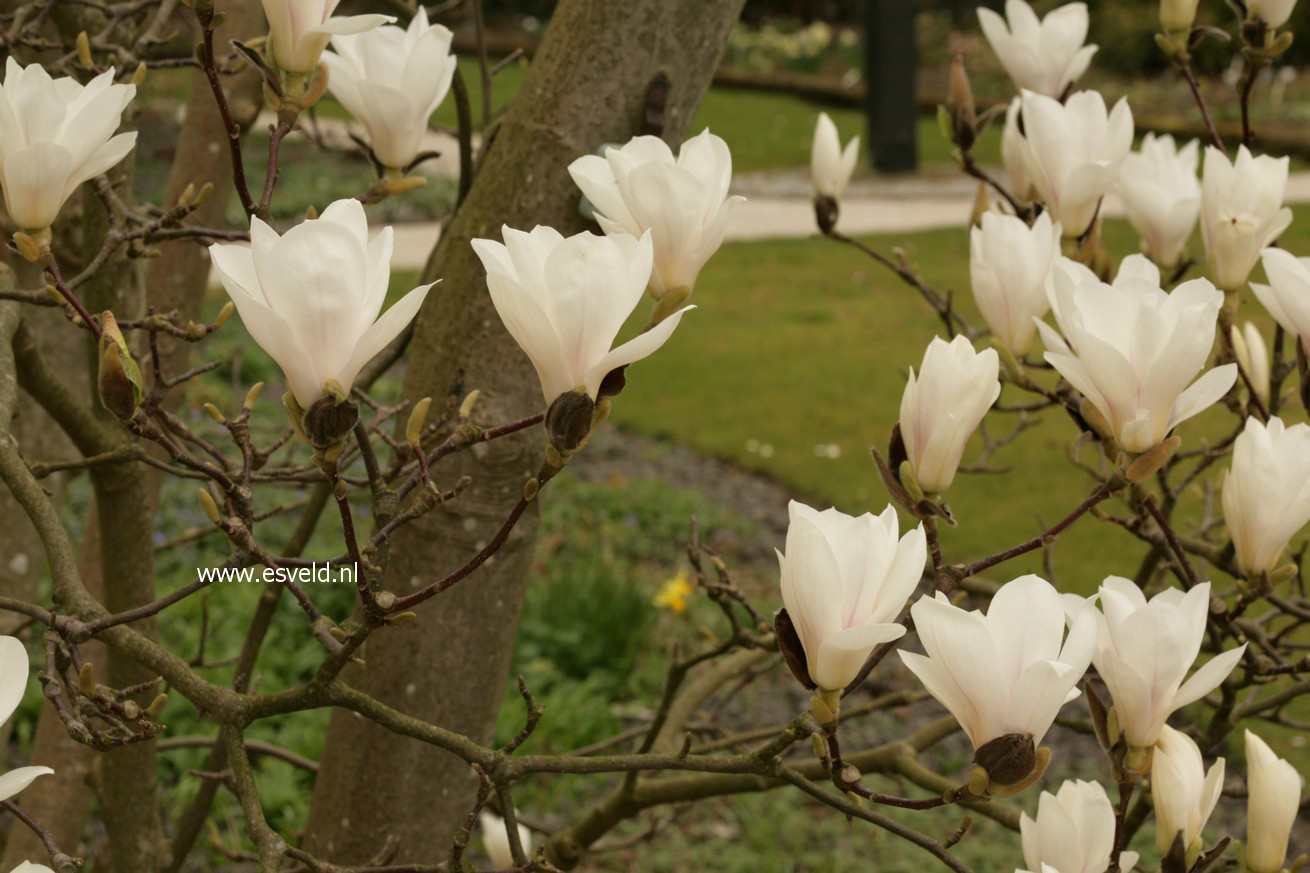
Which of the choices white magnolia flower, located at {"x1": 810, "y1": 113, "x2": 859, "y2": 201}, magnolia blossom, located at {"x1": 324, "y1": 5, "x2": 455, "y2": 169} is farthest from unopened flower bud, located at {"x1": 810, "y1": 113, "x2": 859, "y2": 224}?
magnolia blossom, located at {"x1": 324, "y1": 5, "x2": 455, "y2": 169}

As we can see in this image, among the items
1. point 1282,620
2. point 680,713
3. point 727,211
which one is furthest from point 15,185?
point 1282,620

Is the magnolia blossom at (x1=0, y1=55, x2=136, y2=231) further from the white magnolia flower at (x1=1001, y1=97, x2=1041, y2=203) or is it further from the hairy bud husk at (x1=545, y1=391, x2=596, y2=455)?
the white magnolia flower at (x1=1001, y1=97, x2=1041, y2=203)

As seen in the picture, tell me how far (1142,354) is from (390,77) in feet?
2.73

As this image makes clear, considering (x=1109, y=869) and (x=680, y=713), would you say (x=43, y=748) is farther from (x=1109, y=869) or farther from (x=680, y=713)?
(x=1109, y=869)

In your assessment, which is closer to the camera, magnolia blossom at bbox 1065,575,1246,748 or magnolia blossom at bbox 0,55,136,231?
magnolia blossom at bbox 1065,575,1246,748

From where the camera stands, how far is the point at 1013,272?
4.44 ft

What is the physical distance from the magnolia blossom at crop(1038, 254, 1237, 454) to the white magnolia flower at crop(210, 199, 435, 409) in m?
0.53

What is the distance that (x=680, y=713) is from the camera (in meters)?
2.11

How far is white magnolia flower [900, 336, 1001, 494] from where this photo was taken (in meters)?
1.07

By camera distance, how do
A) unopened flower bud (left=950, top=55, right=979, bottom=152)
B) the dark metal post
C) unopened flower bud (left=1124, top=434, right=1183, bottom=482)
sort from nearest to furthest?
unopened flower bud (left=1124, top=434, right=1183, bottom=482)
unopened flower bud (left=950, top=55, right=979, bottom=152)
the dark metal post

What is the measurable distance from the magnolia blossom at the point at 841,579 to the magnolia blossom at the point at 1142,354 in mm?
242

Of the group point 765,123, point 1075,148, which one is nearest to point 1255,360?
point 1075,148

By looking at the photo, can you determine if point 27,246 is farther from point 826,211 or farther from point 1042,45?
point 1042,45

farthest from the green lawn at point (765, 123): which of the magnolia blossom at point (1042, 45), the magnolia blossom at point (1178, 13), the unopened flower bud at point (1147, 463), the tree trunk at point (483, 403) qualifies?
the unopened flower bud at point (1147, 463)
